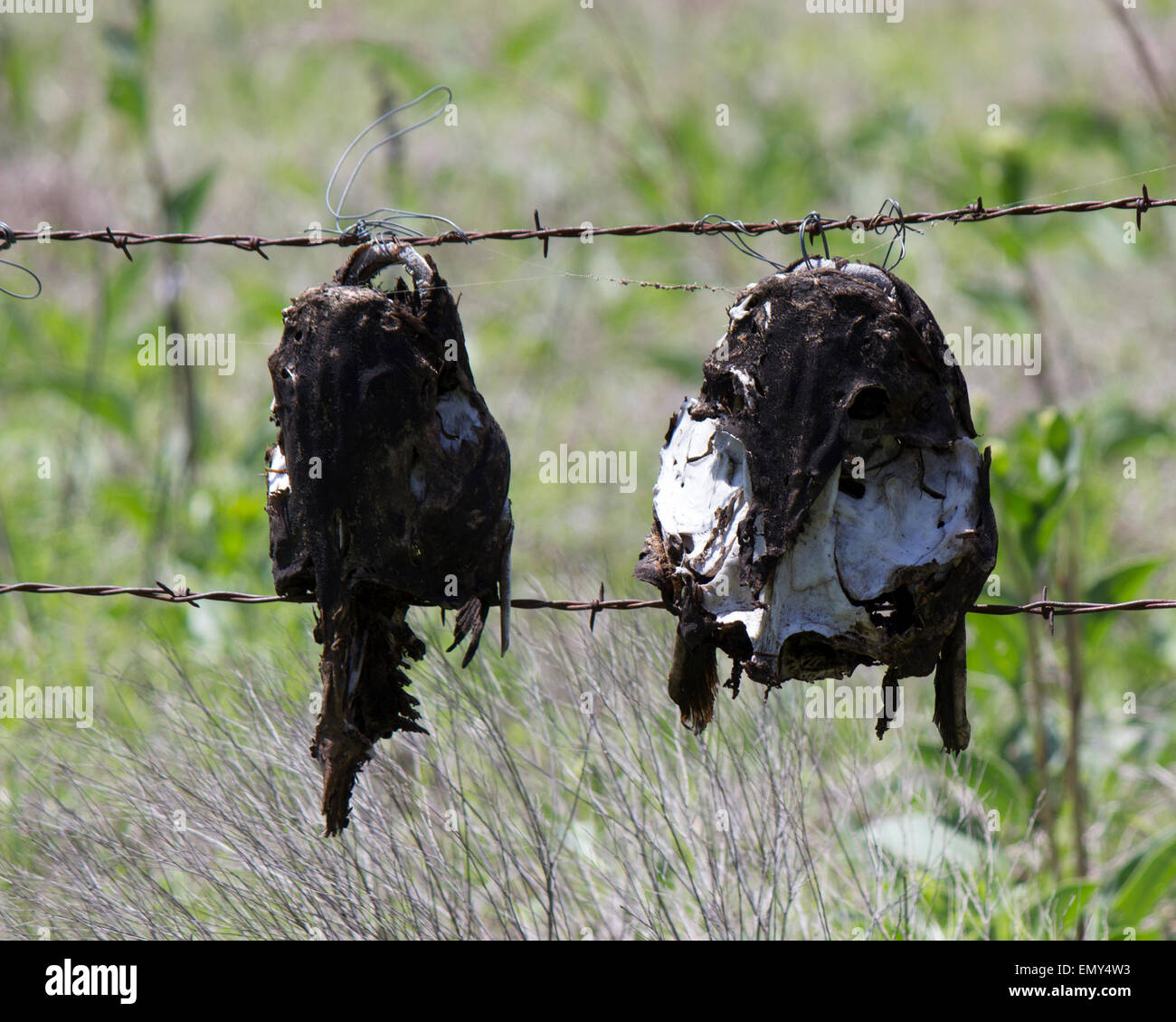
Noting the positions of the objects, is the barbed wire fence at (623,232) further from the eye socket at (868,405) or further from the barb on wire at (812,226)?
the eye socket at (868,405)

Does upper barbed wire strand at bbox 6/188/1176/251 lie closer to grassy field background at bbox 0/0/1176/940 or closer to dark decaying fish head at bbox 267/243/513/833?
dark decaying fish head at bbox 267/243/513/833

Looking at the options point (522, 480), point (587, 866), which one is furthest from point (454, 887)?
point (522, 480)

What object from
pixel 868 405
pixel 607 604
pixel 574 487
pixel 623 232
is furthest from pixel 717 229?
pixel 574 487

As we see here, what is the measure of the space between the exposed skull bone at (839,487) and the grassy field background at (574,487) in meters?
0.94

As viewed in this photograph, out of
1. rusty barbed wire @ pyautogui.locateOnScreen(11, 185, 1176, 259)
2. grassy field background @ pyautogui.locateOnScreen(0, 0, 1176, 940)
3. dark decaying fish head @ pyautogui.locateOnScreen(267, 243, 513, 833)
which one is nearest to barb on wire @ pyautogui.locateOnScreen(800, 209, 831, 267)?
rusty barbed wire @ pyautogui.locateOnScreen(11, 185, 1176, 259)

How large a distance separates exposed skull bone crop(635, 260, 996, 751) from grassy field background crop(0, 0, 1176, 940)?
0.94m

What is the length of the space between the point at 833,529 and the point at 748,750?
126cm

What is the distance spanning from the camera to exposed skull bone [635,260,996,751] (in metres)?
1.78

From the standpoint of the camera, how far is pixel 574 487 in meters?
6.38

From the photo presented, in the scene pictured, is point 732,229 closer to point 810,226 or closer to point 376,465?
point 810,226

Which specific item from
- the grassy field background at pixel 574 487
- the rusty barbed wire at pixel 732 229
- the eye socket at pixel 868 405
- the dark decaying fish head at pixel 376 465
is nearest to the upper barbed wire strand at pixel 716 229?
the rusty barbed wire at pixel 732 229

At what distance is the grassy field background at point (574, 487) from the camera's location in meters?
2.75

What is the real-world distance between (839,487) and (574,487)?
4556 mm
